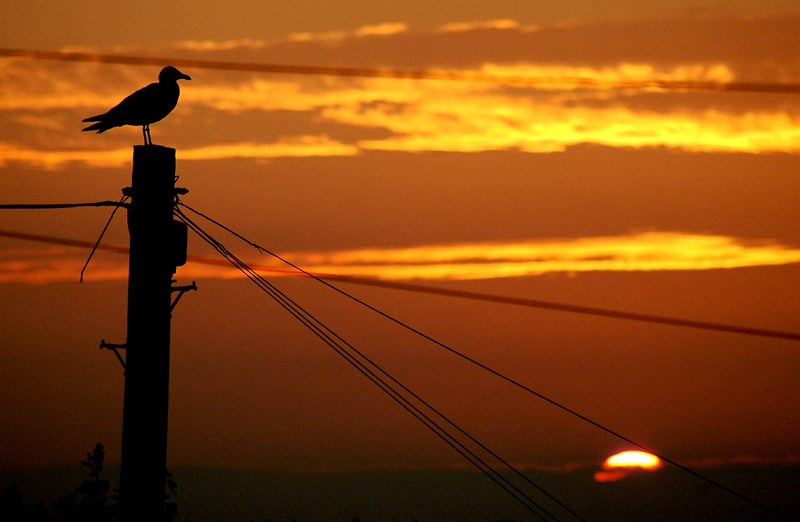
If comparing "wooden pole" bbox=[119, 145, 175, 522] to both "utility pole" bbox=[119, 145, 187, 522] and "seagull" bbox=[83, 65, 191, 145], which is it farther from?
"seagull" bbox=[83, 65, 191, 145]

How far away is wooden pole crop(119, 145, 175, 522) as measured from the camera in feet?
27.7

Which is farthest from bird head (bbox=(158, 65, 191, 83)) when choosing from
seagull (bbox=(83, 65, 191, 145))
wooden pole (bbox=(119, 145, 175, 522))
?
wooden pole (bbox=(119, 145, 175, 522))

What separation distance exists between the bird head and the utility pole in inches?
138

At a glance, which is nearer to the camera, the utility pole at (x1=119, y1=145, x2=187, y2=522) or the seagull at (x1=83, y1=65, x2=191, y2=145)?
the utility pole at (x1=119, y1=145, x2=187, y2=522)

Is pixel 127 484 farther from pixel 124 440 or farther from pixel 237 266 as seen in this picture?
pixel 237 266

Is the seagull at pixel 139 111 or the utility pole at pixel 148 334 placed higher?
the seagull at pixel 139 111

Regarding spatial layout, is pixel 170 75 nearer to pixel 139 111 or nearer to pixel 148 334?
pixel 139 111

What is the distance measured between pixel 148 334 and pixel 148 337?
3 centimetres

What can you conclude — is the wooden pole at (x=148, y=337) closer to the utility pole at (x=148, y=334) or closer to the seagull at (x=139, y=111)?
the utility pole at (x=148, y=334)

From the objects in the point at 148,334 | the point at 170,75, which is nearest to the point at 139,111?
the point at 170,75

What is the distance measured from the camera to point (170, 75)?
12359 millimetres

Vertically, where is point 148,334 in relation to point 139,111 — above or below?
below

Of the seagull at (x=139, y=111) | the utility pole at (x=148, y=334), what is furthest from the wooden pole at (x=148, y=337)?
the seagull at (x=139, y=111)

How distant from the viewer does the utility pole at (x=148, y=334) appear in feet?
27.7
